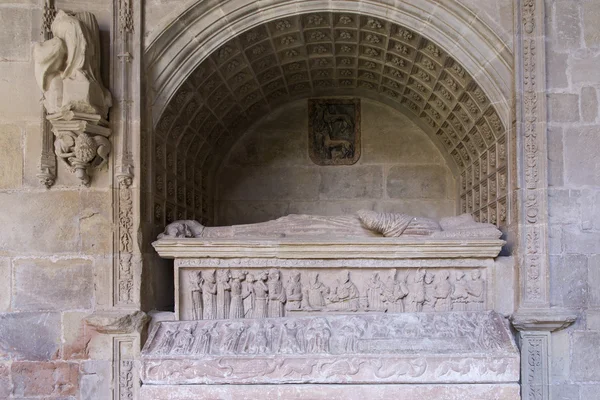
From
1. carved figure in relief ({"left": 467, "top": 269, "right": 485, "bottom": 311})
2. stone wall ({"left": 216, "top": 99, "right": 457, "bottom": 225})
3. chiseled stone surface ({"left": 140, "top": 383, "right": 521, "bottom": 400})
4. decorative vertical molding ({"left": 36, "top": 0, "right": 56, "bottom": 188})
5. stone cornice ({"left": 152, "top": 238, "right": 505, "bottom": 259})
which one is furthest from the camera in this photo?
stone wall ({"left": 216, "top": 99, "right": 457, "bottom": 225})

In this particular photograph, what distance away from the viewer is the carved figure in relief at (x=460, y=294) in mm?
5168

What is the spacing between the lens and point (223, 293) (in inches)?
204

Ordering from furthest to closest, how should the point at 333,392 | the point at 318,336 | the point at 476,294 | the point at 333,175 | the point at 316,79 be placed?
the point at 333,175 → the point at 316,79 → the point at 476,294 → the point at 318,336 → the point at 333,392

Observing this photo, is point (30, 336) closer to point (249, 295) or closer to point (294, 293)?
point (249, 295)

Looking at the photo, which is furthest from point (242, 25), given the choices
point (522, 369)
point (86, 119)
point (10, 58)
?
point (522, 369)

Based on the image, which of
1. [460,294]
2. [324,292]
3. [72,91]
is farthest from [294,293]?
[72,91]

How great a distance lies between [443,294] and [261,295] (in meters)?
1.77

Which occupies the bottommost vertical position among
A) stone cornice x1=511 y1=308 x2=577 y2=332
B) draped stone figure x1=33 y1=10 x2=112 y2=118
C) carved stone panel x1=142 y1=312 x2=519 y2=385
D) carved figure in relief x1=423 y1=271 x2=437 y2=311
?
carved stone panel x1=142 y1=312 x2=519 y2=385

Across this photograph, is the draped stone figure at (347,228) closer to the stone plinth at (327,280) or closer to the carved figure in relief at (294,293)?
the stone plinth at (327,280)

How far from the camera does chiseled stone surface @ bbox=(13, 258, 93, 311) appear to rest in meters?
4.97

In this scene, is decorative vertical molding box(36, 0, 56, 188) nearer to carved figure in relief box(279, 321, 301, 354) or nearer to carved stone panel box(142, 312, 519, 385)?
carved stone panel box(142, 312, 519, 385)

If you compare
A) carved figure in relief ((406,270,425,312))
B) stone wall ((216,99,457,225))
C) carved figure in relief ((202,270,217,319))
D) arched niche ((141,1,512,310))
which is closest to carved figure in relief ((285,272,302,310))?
carved figure in relief ((202,270,217,319))

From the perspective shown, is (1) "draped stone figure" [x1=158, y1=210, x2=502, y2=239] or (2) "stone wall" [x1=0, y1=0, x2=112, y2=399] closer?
(2) "stone wall" [x1=0, y1=0, x2=112, y2=399]

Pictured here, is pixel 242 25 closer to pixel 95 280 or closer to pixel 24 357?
pixel 95 280
